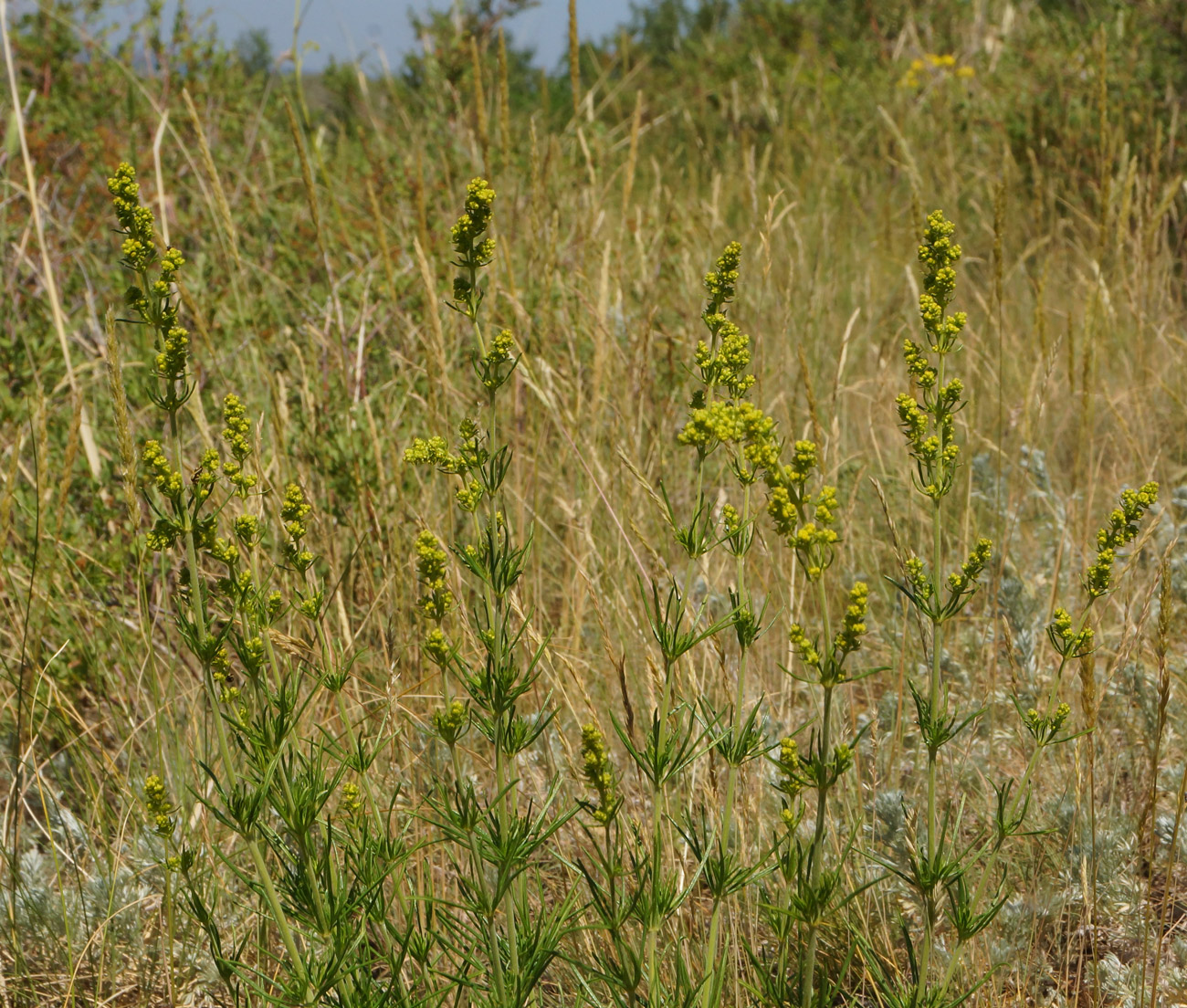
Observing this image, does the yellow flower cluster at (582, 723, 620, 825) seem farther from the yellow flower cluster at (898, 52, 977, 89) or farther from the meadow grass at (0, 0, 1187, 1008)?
the yellow flower cluster at (898, 52, 977, 89)

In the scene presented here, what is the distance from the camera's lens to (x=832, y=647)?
1.19 metres

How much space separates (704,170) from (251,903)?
580cm

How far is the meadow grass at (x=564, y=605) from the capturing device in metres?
1.31

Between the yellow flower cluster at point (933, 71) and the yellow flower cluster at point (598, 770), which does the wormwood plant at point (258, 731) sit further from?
the yellow flower cluster at point (933, 71)

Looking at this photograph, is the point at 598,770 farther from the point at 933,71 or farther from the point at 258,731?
the point at 933,71

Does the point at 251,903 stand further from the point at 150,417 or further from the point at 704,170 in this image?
the point at 704,170

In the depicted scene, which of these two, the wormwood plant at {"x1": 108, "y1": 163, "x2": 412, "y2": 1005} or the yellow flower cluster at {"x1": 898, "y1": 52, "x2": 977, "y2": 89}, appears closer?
the wormwood plant at {"x1": 108, "y1": 163, "x2": 412, "y2": 1005}

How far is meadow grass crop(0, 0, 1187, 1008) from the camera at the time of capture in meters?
1.31

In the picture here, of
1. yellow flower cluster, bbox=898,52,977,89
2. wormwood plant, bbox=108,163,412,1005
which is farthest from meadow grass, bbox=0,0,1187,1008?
yellow flower cluster, bbox=898,52,977,89

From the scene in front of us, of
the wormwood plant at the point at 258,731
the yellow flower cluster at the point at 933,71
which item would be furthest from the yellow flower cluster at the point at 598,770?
the yellow flower cluster at the point at 933,71

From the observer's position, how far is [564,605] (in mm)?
2521

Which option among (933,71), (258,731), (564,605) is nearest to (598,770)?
(258,731)

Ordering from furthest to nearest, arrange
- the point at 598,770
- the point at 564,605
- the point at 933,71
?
the point at 933,71
the point at 564,605
the point at 598,770

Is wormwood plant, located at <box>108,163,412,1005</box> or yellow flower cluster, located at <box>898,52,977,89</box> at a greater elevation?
yellow flower cluster, located at <box>898,52,977,89</box>
